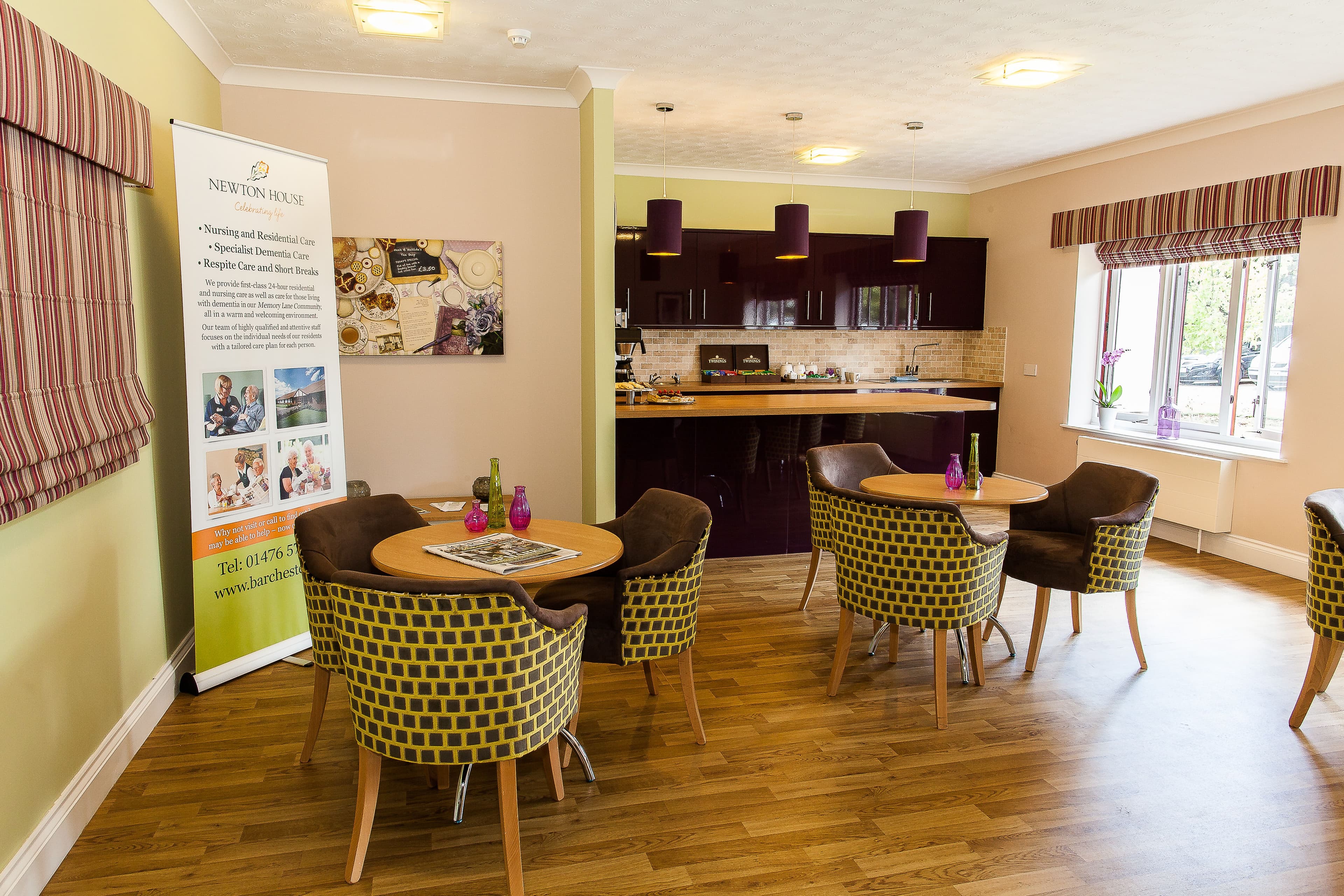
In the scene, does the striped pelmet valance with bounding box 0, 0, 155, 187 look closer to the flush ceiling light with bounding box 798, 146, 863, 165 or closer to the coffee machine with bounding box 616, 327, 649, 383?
the coffee machine with bounding box 616, 327, 649, 383

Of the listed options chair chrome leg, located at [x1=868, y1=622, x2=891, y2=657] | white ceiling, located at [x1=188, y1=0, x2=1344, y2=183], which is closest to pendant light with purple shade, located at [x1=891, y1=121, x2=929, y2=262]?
white ceiling, located at [x1=188, y1=0, x2=1344, y2=183]

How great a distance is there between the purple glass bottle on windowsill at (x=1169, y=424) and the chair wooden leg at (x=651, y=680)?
4731mm

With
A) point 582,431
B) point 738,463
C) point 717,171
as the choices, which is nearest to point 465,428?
point 582,431

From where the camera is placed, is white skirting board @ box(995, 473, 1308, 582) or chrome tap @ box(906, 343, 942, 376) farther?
chrome tap @ box(906, 343, 942, 376)

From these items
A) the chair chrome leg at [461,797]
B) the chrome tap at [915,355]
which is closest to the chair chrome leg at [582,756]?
the chair chrome leg at [461,797]

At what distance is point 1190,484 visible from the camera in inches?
231

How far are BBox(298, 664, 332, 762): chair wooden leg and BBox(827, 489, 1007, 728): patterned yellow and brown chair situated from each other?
1935mm

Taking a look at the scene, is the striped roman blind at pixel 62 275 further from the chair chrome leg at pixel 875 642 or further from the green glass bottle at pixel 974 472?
the green glass bottle at pixel 974 472

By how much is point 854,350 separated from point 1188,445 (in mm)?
3262

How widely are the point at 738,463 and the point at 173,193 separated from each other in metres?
3.35

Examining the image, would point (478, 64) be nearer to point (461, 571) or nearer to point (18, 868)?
point (461, 571)

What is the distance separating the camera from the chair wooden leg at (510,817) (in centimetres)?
220

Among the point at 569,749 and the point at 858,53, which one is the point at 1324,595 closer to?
the point at 569,749

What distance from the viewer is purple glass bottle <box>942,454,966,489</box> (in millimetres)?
3979
